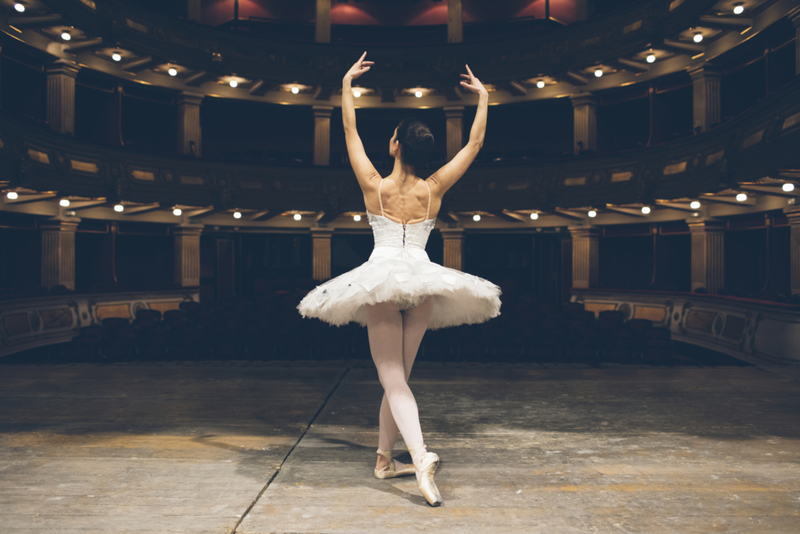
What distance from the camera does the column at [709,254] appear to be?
13969 millimetres

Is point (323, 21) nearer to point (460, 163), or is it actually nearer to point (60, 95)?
point (60, 95)

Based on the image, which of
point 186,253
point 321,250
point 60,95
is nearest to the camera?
point 60,95

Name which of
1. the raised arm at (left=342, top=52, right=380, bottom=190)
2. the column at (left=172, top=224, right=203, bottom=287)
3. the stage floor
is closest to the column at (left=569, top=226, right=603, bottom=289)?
the column at (left=172, top=224, right=203, bottom=287)

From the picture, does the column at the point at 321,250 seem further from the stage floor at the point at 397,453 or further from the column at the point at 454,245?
the stage floor at the point at 397,453

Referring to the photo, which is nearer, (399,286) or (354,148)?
(399,286)

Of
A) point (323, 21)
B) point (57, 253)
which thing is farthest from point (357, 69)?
point (323, 21)

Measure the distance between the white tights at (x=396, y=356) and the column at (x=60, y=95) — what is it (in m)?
14.4

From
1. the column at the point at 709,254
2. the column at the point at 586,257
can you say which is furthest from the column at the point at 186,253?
the column at the point at 709,254

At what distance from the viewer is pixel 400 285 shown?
7.68 feet

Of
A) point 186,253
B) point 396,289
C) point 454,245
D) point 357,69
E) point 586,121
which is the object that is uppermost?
point 586,121

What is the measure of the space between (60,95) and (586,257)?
1519 centimetres

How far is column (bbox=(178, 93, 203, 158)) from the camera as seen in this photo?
16703mm

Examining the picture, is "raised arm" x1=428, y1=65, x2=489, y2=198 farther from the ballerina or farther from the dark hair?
the dark hair

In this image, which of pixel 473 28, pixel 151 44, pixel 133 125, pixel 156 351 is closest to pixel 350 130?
pixel 156 351
